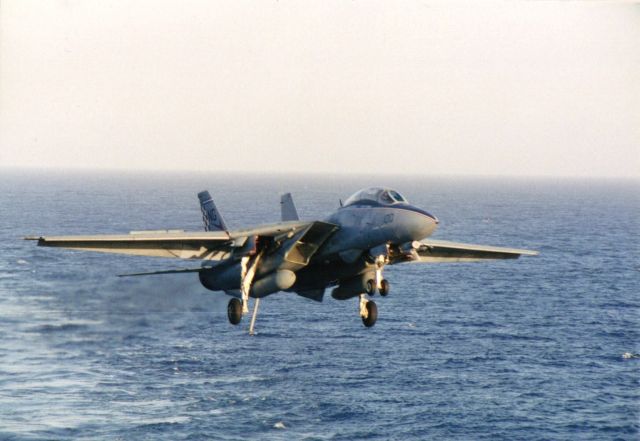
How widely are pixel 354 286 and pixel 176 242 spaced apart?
33.1ft

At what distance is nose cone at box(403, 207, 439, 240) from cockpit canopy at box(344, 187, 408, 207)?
174 centimetres

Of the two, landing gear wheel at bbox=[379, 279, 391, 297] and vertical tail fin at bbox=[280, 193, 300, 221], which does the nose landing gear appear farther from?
vertical tail fin at bbox=[280, 193, 300, 221]

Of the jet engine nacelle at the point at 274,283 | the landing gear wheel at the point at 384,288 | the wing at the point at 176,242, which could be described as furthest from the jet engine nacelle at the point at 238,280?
the landing gear wheel at the point at 384,288

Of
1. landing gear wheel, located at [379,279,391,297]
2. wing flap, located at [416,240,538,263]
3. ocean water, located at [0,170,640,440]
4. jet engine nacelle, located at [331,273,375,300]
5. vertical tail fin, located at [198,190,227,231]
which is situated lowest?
ocean water, located at [0,170,640,440]

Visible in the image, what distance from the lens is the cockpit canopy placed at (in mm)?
37250

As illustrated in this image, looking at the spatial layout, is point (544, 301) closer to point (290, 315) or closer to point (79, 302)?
point (290, 315)

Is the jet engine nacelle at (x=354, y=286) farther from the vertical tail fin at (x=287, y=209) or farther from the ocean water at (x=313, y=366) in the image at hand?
the ocean water at (x=313, y=366)

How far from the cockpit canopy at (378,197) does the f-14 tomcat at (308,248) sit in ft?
0.16

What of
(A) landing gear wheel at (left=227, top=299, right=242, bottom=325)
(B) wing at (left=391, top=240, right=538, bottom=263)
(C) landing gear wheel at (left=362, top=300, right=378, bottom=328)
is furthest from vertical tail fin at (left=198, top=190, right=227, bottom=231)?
(C) landing gear wheel at (left=362, top=300, right=378, bottom=328)

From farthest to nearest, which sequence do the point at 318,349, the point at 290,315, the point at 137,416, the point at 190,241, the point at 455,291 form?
the point at 455,291 < the point at 290,315 < the point at 318,349 < the point at 137,416 < the point at 190,241

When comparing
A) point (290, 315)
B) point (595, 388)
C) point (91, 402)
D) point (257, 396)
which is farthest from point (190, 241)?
point (290, 315)

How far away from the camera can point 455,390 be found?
10750 centimetres

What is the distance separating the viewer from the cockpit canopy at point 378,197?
3725 centimetres

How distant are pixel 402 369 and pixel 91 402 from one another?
45069 millimetres
